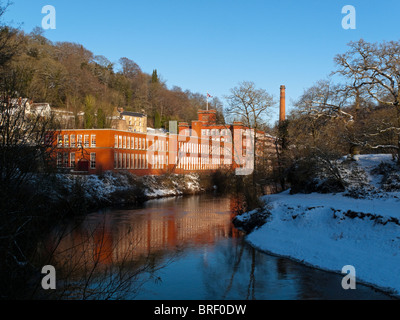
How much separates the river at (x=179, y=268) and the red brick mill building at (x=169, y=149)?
15349 millimetres

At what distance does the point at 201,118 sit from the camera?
65938mm

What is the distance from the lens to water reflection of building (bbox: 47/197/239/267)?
50.2ft

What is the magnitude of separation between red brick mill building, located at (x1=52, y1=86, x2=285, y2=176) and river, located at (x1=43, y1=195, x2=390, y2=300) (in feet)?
50.4

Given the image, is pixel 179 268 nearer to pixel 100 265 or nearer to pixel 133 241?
pixel 133 241

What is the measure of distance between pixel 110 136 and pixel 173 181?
1002 centimetres

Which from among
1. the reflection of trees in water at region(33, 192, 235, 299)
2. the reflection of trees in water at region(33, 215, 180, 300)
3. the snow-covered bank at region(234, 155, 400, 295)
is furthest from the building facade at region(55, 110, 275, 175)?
the reflection of trees in water at region(33, 215, 180, 300)

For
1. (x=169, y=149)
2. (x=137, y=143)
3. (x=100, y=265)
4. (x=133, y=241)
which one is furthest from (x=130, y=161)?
(x=133, y=241)

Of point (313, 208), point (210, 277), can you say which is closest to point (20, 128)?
point (210, 277)

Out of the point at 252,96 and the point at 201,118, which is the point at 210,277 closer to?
the point at 252,96

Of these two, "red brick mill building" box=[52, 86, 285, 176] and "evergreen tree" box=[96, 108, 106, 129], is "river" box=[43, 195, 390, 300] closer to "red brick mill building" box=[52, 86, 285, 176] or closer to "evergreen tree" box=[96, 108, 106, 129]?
"red brick mill building" box=[52, 86, 285, 176]

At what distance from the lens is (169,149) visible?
56.6 metres

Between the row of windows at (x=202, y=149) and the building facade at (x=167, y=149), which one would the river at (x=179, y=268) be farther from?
the row of windows at (x=202, y=149)

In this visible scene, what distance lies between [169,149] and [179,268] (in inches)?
1693

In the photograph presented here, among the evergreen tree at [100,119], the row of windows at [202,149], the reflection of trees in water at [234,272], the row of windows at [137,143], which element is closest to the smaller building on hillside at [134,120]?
the row of windows at [202,149]
